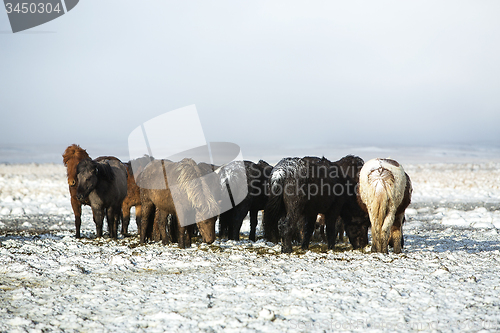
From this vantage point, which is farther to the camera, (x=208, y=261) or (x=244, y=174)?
(x=244, y=174)

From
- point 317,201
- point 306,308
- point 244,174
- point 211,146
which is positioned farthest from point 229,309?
point 211,146

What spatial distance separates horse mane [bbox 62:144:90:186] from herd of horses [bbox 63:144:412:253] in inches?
1.0

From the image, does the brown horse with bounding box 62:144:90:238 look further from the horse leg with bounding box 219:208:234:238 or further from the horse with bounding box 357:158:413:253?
the horse with bounding box 357:158:413:253

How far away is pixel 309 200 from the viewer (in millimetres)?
7676

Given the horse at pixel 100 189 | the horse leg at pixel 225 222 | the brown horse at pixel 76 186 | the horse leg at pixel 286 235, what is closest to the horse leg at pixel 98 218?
the horse at pixel 100 189

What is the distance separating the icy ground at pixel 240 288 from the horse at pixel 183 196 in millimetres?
450

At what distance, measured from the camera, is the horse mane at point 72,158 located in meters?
9.84

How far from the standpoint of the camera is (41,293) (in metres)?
4.92

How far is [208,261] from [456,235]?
281 inches

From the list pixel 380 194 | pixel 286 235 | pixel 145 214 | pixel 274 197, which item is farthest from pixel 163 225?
pixel 380 194

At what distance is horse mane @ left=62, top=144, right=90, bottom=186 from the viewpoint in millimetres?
9844

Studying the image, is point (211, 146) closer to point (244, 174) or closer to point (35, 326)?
point (244, 174)

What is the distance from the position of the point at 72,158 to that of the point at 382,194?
290 inches

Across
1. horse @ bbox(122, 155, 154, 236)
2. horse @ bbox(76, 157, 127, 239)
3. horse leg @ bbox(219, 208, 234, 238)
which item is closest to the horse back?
horse @ bbox(76, 157, 127, 239)
